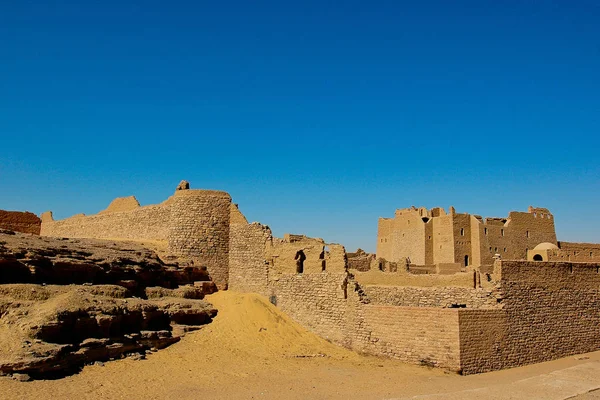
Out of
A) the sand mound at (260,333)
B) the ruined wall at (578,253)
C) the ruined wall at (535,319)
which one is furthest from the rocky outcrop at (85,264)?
the ruined wall at (578,253)

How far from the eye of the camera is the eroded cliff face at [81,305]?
37.3 feet

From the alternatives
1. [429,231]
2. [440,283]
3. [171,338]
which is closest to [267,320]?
[171,338]

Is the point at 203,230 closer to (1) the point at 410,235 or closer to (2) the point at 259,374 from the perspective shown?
(2) the point at 259,374

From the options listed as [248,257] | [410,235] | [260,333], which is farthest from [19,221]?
[410,235]

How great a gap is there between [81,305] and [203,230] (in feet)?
26.4

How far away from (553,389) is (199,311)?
10.2 metres

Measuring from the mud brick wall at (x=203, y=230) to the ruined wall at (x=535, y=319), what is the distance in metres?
10.2

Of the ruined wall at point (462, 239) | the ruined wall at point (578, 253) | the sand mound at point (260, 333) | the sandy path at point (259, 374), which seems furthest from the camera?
the ruined wall at point (462, 239)

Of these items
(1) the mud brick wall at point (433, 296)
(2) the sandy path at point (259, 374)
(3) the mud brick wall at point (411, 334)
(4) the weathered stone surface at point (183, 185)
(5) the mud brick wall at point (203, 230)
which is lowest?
(2) the sandy path at point (259, 374)

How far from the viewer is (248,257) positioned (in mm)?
Result: 20562

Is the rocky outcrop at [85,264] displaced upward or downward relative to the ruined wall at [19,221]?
downward

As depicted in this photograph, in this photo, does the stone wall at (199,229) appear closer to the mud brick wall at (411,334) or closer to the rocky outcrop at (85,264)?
the rocky outcrop at (85,264)

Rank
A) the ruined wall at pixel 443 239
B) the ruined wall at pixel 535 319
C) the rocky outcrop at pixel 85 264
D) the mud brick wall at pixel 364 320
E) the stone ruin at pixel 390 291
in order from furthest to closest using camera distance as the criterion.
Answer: the ruined wall at pixel 443 239, the stone ruin at pixel 390 291, the ruined wall at pixel 535 319, the mud brick wall at pixel 364 320, the rocky outcrop at pixel 85 264

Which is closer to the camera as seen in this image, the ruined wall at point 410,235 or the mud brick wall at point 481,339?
the mud brick wall at point 481,339
